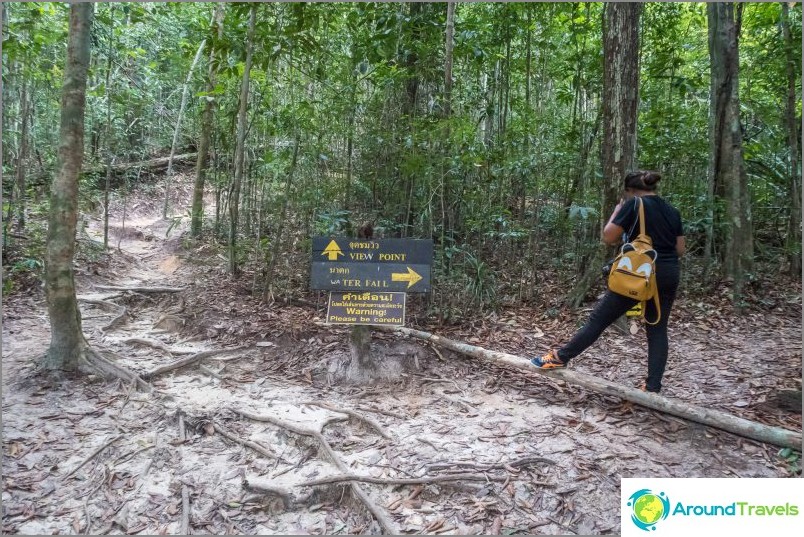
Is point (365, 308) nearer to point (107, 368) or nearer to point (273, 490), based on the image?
point (273, 490)

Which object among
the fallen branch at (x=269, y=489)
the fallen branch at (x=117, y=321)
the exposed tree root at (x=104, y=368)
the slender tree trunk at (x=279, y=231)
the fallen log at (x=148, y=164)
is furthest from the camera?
the fallen log at (x=148, y=164)

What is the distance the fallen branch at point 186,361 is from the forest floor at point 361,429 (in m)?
0.07

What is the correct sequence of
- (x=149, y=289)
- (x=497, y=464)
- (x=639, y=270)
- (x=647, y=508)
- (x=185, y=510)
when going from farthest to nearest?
(x=149, y=289)
(x=639, y=270)
(x=497, y=464)
(x=185, y=510)
(x=647, y=508)

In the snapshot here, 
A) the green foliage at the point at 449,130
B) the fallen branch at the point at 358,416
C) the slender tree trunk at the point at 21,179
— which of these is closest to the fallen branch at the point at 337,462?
the fallen branch at the point at 358,416

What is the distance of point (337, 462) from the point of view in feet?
12.1

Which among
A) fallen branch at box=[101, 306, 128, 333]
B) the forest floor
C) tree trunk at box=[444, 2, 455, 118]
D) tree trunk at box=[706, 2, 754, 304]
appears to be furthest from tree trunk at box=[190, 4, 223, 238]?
tree trunk at box=[706, 2, 754, 304]

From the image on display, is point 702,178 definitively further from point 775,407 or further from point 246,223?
point 246,223

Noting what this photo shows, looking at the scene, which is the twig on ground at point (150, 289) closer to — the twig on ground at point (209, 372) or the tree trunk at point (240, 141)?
the tree trunk at point (240, 141)

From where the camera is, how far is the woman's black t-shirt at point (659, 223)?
401cm

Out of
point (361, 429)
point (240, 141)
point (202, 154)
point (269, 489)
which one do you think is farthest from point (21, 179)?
point (269, 489)

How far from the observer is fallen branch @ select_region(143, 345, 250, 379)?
5.20 meters

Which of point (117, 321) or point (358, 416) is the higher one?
point (117, 321)

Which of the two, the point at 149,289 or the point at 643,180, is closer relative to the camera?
the point at 643,180

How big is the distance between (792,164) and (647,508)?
25.9 ft
